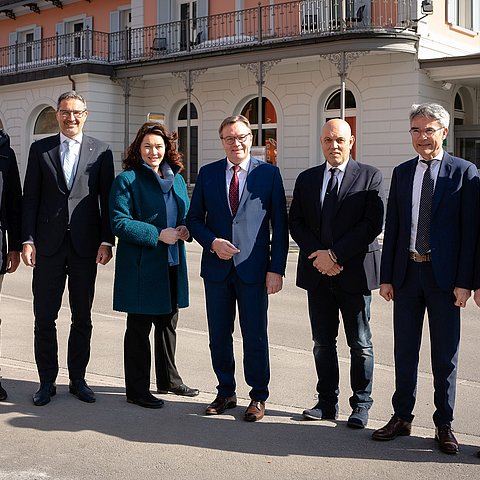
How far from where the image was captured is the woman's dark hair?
5.65 metres

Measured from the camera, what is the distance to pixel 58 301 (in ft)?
19.0

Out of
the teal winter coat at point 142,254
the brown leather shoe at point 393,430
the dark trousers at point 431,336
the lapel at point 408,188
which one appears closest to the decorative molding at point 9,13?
the teal winter coat at point 142,254

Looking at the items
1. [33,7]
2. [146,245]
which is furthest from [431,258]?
[33,7]

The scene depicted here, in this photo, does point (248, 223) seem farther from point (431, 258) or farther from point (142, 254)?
point (431, 258)

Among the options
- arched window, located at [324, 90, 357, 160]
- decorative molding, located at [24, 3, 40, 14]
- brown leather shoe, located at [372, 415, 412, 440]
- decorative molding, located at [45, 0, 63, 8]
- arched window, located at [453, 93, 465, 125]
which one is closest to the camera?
brown leather shoe, located at [372, 415, 412, 440]

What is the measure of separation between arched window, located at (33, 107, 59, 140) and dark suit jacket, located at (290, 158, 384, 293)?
2581cm

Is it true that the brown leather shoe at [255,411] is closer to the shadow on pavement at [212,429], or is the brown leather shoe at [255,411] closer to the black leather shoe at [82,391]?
the shadow on pavement at [212,429]

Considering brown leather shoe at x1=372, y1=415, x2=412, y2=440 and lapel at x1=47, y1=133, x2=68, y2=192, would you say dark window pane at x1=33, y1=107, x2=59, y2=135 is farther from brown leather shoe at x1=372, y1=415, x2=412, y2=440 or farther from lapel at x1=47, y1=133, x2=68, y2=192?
brown leather shoe at x1=372, y1=415, x2=412, y2=440

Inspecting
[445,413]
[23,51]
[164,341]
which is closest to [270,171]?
[164,341]

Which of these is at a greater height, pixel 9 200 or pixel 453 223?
pixel 9 200

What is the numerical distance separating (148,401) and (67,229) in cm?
137

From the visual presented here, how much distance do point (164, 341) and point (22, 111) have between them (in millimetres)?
25784

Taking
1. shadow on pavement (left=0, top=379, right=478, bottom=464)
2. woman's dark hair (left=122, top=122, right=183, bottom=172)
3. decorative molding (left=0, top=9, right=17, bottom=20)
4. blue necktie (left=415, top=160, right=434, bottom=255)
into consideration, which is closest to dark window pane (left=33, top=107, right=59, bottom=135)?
decorative molding (left=0, top=9, right=17, bottom=20)

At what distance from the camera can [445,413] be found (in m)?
4.70
